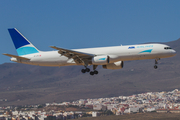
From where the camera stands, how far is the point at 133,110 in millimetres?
151875

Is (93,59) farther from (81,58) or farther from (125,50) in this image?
(125,50)

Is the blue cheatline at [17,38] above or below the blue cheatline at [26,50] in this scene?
above

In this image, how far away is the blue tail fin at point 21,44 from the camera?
59875 millimetres

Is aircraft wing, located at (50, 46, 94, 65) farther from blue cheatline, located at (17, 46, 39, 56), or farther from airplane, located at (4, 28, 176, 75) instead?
blue cheatline, located at (17, 46, 39, 56)

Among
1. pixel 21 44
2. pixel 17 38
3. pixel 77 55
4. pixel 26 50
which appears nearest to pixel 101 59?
pixel 77 55

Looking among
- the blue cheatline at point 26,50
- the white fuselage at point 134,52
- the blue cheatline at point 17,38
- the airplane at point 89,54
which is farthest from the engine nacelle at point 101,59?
the blue cheatline at point 17,38

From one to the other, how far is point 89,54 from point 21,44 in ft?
50.3

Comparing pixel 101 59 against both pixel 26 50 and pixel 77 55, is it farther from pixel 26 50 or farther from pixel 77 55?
pixel 26 50

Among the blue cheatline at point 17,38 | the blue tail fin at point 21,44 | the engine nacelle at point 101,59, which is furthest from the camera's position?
the blue cheatline at point 17,38

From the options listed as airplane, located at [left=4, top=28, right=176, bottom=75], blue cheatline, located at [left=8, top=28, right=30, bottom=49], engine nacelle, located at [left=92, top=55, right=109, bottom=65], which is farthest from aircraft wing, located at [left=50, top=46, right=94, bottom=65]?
blue cheatline, located at [left=8, top=28, right=30, bottom=49]

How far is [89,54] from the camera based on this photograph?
176ft

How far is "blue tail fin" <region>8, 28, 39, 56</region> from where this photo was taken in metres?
59.9

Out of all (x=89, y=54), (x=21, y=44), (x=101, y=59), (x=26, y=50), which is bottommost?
(x=101, y=59)

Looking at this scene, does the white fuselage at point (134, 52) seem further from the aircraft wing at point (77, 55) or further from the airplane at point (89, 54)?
the aircraft wing at point (77, 55)
